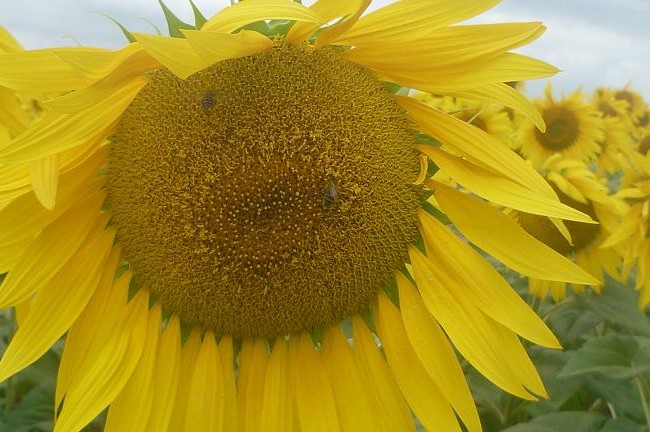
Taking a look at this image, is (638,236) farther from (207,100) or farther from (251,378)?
(207,100)

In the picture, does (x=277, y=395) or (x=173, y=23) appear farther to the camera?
(x=277, y=395)

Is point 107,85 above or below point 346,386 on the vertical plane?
above

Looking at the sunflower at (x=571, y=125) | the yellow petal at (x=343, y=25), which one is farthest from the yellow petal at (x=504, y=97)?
the sunflower at (x=571, y=125)

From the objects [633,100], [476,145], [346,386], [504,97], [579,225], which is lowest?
[633,100]

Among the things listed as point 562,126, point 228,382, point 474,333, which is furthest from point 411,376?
point 562,126

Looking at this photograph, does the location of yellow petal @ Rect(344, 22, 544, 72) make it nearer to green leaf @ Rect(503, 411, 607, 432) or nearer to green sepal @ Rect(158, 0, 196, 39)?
green sepal @ Rect(158, 0, 196, 39)

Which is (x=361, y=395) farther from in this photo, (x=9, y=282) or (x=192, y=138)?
(x=9, y=282)
